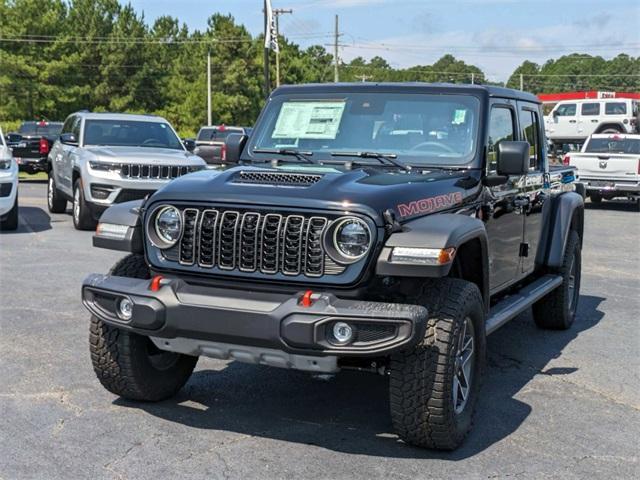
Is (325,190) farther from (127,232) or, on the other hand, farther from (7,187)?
(7,187)

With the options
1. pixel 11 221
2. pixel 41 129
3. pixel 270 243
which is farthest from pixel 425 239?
pixel 41 129

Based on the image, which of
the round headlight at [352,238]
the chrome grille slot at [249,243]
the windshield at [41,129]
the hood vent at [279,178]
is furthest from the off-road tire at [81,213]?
the windshield at [41,129]

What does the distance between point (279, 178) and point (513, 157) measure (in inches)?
60.7

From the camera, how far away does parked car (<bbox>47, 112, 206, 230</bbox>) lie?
508 inches

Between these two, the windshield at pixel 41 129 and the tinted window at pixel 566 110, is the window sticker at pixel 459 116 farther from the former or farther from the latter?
the tinted window at pixel 566 110

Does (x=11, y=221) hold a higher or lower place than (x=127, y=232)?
lower

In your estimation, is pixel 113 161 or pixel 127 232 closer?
pixel 127 232

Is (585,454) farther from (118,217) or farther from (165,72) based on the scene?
(165,72)

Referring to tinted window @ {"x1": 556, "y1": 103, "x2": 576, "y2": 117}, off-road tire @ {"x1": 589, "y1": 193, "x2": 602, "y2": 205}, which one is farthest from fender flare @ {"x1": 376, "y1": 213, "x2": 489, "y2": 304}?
tinted window @ {"x1": 556, "y1": 103, "x2": 576, "y2": 117}

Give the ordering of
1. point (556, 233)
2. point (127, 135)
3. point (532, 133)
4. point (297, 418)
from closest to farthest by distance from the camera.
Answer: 1. point (297, 418)
2. point (532, 133)
3. point (556, 233)
4. point (127, 135)

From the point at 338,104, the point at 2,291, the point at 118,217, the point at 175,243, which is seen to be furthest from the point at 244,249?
the point at 2,291

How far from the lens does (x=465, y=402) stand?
15.3 ft

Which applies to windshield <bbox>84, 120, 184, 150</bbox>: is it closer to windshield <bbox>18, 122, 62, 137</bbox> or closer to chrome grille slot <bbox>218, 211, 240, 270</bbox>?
chrome grille slot <bbox>218, 211, 240, 270</bbox>

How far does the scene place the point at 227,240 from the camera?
14.5ft
